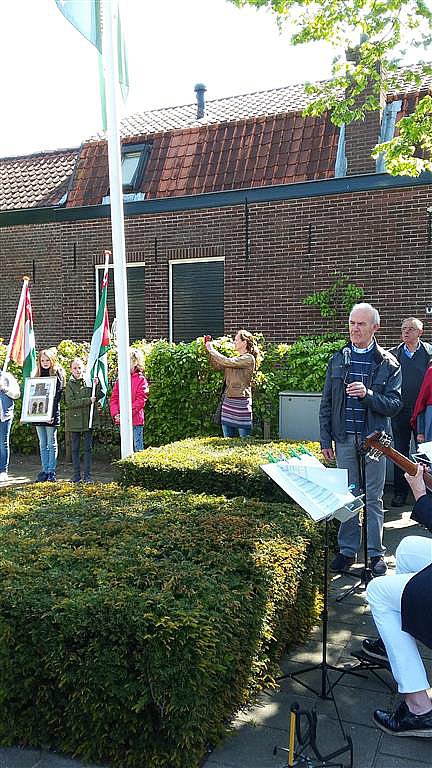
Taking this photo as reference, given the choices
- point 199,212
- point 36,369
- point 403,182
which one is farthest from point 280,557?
point 199,212

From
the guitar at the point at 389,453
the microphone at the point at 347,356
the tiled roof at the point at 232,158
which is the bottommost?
the guitar at the point at 389,453

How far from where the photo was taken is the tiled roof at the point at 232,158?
508 inches

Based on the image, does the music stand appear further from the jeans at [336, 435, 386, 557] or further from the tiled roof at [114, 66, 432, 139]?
the tiled roof at [114, 66, 432, 139]

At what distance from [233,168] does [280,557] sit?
11104 mm

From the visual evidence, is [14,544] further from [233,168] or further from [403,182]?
[233,168]

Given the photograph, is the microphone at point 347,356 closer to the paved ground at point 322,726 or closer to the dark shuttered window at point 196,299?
the paved ground at point 322,726

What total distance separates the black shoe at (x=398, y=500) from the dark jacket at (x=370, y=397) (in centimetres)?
242

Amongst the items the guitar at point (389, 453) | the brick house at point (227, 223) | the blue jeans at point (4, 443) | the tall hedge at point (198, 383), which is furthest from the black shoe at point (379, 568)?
the brick house at point (227, 223)

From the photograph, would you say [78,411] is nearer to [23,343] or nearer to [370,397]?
[23,343]

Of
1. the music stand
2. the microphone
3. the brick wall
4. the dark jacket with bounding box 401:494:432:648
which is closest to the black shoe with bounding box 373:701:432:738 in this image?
the music stand

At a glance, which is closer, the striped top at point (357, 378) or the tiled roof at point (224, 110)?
the striped top at point (357, 378)

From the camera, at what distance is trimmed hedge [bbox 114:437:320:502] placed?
595 cm

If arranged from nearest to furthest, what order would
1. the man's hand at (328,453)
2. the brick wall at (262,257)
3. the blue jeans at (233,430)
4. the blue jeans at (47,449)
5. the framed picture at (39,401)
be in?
the man's hand at (328,453)
the blue jeans at (233,430)
the framed picture at (39,401)
the blue jeans at (47,449)
the brick wall at (262,257)

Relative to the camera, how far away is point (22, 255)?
1595 cm
